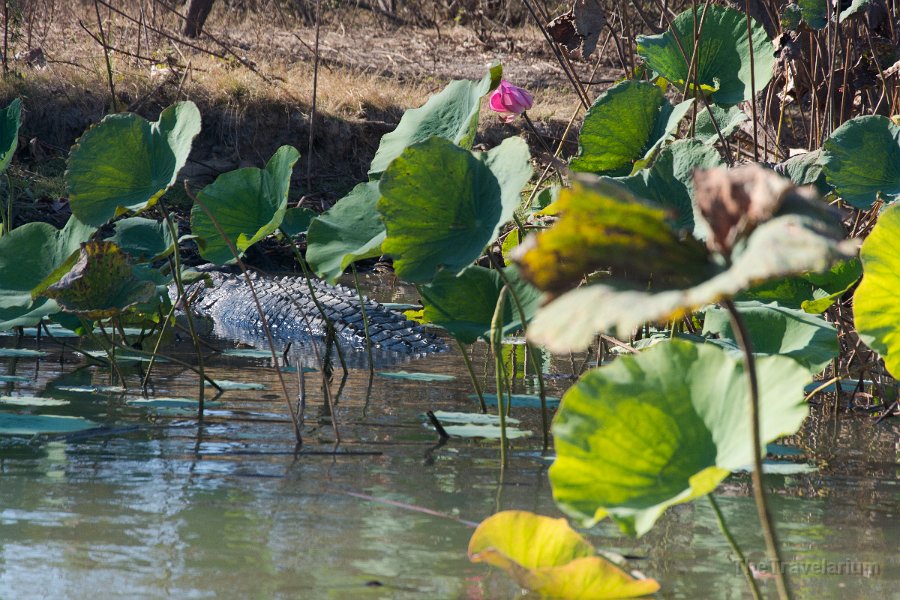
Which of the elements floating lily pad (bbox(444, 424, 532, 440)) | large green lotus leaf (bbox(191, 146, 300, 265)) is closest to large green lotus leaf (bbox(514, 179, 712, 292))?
floating lily pad (bbox(444, 424, 532, 440))

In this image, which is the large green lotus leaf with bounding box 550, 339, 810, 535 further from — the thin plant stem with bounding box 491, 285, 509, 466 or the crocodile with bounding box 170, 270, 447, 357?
the crocodile with bounding box 170, 270, 447, 357

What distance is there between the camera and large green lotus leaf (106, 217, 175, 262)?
342cm

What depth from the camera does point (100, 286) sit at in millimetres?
2570

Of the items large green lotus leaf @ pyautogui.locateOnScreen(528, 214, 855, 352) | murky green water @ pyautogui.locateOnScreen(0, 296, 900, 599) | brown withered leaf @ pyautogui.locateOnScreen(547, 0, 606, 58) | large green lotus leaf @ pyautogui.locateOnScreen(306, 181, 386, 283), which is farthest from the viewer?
brown withered leaf @ pyautogui.locateOnScreen(547, 0, 606, 58)

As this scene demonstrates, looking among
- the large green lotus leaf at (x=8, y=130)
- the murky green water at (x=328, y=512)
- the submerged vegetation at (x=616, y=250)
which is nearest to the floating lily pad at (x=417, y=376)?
the submerged vegetation at (x=616, y=250)

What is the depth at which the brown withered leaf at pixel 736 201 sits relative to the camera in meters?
0.84

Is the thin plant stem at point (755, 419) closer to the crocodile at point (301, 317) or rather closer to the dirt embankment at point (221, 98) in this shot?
the crocodile at point (301, 317)

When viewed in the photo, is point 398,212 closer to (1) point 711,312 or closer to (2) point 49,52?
(1) point 711,312

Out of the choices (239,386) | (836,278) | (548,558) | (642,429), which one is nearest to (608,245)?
(642,429)

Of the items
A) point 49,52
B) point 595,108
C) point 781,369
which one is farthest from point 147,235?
point 49,52

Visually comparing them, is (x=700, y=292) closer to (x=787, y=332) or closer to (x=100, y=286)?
(x=787, y=332)

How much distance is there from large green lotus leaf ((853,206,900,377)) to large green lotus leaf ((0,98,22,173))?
2.26m

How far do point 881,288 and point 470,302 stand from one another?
1058 millimetres

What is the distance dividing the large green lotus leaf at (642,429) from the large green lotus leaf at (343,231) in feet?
4.28
